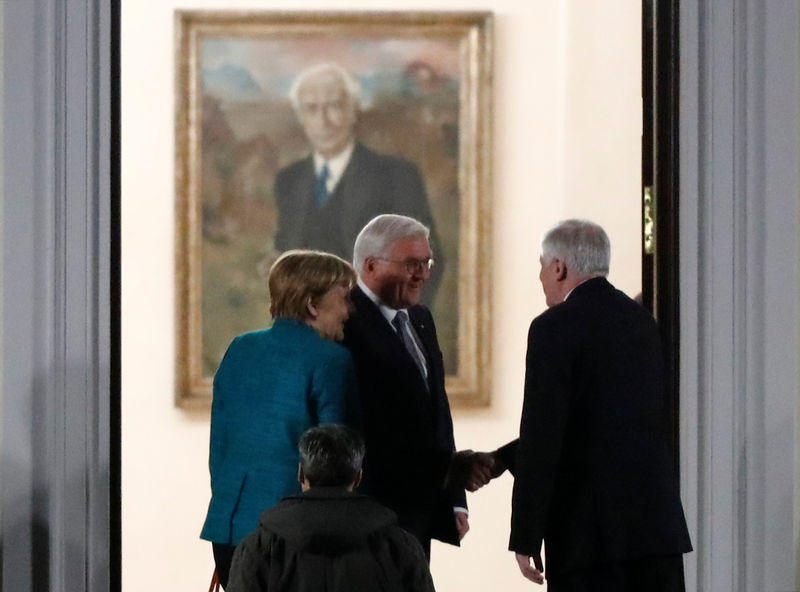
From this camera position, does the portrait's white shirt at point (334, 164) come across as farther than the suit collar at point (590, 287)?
Yes

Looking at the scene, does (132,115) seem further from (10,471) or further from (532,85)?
(10,471)

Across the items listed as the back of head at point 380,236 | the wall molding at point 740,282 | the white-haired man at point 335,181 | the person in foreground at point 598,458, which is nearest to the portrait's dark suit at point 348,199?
the white-haired man at point 335,181

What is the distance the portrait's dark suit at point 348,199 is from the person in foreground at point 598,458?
247cm

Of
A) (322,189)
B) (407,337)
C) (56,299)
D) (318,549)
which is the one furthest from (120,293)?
(322,189)

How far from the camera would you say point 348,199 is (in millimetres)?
5555

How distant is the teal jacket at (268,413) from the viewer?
3320 millimetres

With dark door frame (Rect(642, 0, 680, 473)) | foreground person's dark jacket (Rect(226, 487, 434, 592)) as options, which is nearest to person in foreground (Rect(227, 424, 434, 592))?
foreground person's dark jacket (Rect(226, 487, 434, 592))

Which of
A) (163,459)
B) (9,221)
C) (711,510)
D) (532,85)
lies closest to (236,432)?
(9,221)

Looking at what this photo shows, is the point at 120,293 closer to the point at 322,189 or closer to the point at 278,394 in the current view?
the point at 278,394

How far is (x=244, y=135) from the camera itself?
5.48 m

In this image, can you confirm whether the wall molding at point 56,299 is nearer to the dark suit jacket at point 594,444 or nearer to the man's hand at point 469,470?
the dark suit jacket at point 594,444

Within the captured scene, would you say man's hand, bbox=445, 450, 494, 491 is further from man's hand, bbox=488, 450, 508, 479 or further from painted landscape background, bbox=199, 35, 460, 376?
painted landscape background, bbox=199, 35, 460, 376

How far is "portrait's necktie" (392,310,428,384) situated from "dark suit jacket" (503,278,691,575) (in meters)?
0.82

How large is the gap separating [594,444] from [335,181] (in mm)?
2778
